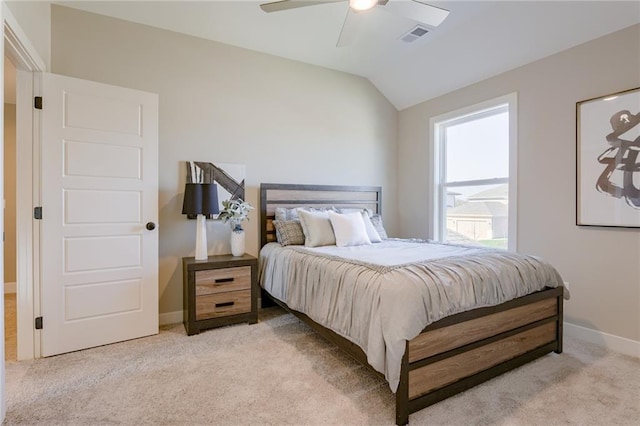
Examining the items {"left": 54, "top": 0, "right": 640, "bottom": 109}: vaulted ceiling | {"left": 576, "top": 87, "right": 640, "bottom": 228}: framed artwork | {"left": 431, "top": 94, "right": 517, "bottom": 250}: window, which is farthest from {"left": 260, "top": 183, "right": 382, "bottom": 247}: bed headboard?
{"left": 576, "top": 87, "right": 640, "bottom": 228}: framed artwork

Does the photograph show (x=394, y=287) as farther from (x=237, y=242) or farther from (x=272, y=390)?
(x=237, y=242)

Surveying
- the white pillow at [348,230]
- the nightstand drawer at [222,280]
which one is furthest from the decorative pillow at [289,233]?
the nightstand drawer at [222,280]

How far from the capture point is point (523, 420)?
5.63 feet

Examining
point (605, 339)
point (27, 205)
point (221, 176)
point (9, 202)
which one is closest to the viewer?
point (27, 205)

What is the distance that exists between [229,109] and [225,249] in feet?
5.00

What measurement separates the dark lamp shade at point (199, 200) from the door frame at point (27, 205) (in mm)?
1053

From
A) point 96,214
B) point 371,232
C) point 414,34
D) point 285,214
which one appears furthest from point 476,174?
point 96,214

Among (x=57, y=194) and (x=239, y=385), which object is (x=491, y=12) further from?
(x=57, y=194)

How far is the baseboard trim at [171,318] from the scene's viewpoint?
3174 millimetres

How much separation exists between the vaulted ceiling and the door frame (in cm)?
95

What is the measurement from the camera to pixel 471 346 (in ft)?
6.38

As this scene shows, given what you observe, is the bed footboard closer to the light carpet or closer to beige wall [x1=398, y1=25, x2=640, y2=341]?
the light carpet

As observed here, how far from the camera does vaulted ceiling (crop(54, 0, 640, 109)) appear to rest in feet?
8.80

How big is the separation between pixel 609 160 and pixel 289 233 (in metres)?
2.84
